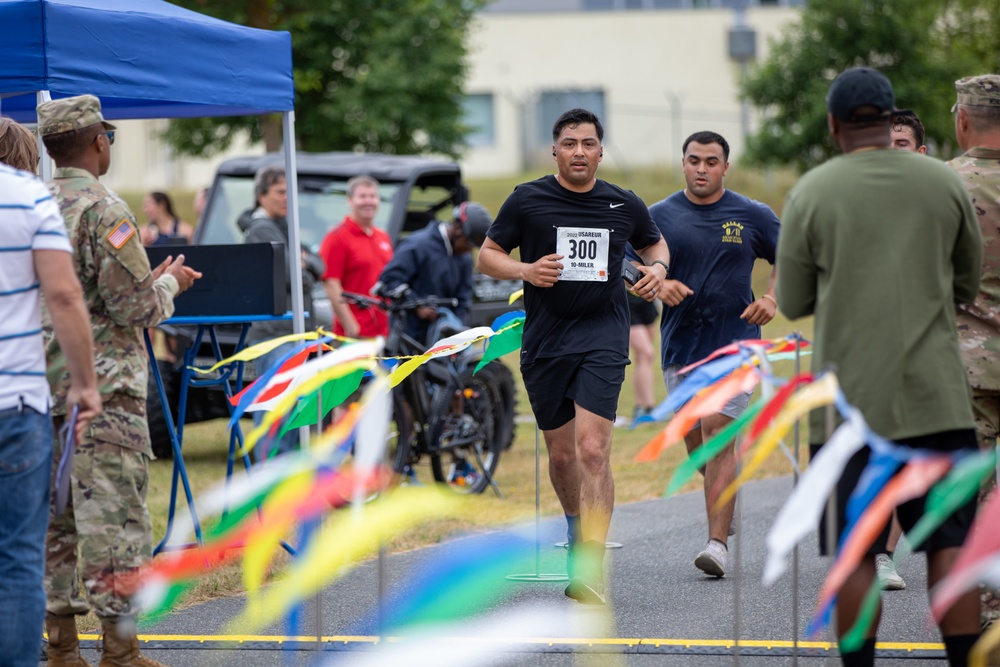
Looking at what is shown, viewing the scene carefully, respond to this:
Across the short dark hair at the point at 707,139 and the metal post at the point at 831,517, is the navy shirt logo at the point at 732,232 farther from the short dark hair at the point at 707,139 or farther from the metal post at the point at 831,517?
the metal post at the point at 831,517

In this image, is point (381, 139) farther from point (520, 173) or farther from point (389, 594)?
point (389, 594)

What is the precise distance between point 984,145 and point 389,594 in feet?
10.9

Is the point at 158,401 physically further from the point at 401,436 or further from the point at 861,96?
the point at 861,96

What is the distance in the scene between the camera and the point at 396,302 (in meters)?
9.69

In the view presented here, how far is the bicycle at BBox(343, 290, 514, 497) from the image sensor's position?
9594mm

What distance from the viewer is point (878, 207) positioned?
4.34 m

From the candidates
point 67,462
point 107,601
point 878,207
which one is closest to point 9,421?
point 67,462

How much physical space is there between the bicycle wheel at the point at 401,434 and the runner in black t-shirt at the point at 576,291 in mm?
2893

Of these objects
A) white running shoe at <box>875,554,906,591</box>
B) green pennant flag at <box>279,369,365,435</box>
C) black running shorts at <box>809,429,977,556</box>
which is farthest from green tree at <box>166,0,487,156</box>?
black running shorts at <box>809,429,977,556</box>

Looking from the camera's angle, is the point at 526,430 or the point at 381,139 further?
the point at 381,139

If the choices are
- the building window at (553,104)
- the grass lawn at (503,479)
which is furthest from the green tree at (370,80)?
the building window at (553,104)

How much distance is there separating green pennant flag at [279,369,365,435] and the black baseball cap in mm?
2109

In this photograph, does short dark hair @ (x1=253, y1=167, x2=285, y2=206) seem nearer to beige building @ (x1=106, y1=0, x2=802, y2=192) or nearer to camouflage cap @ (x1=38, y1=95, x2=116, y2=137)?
camouflage cap @ (x1=38, y1=95, x2=116, y2=137)

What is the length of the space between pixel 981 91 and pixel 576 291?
199 centimetres
